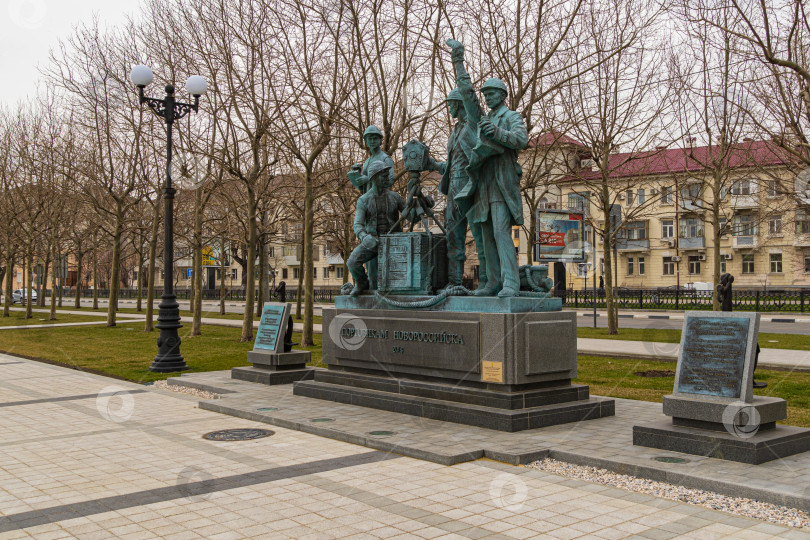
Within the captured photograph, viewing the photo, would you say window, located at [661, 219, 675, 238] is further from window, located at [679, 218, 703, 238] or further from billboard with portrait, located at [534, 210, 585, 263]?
billboard with portrait, located at [534, 210, 585, 263]

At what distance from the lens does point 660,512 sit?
5.55m

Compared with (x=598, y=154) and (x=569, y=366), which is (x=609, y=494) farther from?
(x=598, y=154)

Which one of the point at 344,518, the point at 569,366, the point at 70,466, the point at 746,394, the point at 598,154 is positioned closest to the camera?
the point at 344,518

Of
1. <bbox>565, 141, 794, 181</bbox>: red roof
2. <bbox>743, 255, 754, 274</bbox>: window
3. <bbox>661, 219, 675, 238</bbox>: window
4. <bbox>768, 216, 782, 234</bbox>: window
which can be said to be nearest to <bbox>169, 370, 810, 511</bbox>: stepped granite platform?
<bbox>565, 141, 794, 181</bbox>: red roof

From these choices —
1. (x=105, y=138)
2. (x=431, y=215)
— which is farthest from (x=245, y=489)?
(x=105, y=138)

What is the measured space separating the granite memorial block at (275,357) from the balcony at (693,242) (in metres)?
49.6

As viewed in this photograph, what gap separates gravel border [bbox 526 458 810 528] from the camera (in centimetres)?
536

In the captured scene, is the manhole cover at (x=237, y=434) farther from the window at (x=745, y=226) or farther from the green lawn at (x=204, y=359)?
the window at (x=745, y=226)

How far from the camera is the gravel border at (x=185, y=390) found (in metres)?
12.1

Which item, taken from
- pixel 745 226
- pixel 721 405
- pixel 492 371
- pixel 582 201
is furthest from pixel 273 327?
pixel 582 201

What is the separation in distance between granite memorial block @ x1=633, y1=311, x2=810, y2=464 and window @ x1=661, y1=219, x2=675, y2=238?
5444 cm

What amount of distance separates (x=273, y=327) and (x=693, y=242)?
50.5 m

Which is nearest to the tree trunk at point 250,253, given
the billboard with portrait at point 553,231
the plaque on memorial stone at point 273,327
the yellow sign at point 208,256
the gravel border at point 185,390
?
the plaque on memorial stone at point 273,327

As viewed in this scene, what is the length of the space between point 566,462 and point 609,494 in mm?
1010
